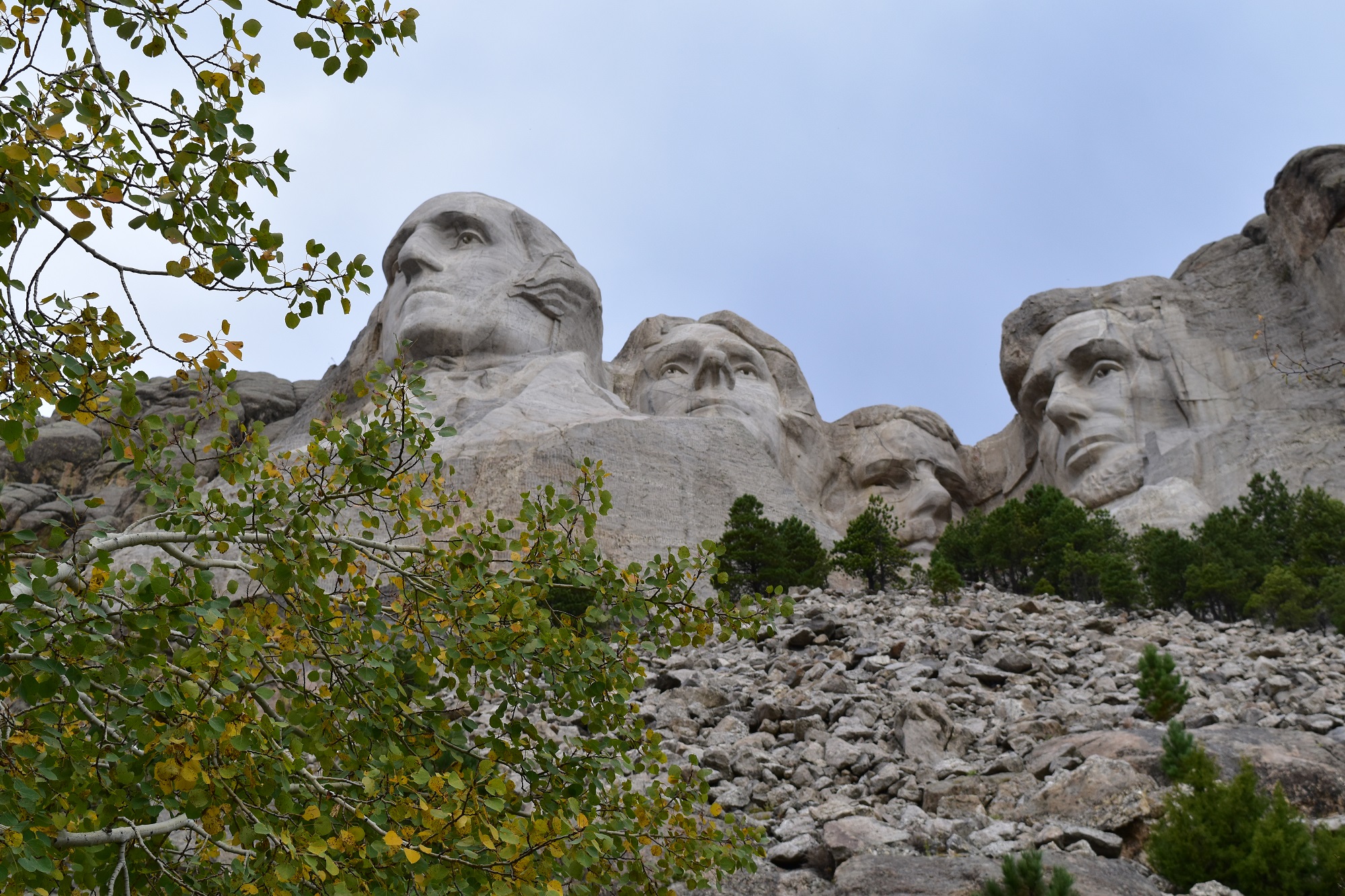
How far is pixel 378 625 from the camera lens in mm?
5508

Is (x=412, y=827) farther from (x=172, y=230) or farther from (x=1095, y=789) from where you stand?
(x=1095, y=789)

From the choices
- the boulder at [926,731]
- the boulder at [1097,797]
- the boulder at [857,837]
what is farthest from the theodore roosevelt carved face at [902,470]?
the boulder at [857,837]

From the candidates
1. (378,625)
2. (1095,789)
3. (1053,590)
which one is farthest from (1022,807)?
(1053,590)

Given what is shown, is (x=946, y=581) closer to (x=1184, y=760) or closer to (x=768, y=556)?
(x=768, y=556)

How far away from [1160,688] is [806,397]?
26.8m

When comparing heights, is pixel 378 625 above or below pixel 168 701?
above

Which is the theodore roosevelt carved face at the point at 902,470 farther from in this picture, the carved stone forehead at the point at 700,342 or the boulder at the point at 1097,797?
the boulder at the point at 1097,797

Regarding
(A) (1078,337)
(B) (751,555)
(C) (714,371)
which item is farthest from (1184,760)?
(A) (1078,337)

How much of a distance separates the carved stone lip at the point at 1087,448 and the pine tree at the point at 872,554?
12.9 m

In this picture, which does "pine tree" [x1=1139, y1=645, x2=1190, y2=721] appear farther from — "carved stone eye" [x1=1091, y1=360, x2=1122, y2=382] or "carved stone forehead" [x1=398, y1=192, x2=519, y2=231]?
"carved stone eye" [x1=1091, y1=360, x2=1122, y2=382]

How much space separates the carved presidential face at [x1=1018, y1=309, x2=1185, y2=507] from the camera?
32.2 metres

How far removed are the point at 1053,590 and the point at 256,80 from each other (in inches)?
712

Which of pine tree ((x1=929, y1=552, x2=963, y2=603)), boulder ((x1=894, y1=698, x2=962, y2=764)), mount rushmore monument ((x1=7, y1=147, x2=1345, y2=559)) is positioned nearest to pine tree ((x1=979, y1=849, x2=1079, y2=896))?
boulder ((x1=894, y1=698, x2=962, y2=764))

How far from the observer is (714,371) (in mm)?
34156
